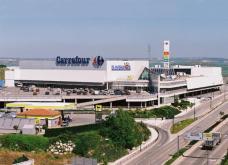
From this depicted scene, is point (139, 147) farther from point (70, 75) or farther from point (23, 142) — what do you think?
point (70, 75)

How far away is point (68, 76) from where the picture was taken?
190 m

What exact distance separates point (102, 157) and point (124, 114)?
20077mm

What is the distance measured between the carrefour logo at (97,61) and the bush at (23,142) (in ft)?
292

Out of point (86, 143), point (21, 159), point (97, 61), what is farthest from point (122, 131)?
point (97, 61)

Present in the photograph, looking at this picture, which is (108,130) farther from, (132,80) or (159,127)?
(132,80)

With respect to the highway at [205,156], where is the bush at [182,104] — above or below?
above

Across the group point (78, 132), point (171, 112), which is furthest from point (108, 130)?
point (171, 112)

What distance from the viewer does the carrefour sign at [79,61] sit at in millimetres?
183625

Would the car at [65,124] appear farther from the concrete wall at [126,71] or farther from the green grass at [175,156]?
the concrete wall at [126,71]

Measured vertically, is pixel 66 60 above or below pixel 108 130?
above

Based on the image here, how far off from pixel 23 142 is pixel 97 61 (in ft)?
302

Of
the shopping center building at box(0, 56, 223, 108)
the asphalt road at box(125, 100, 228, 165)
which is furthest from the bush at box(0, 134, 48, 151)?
the shopping center building at box(0, 56, 223, 108)

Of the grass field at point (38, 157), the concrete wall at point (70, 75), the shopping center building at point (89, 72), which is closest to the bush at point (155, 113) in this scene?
the shopping center building at point (89, 72)

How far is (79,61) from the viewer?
187 meters
